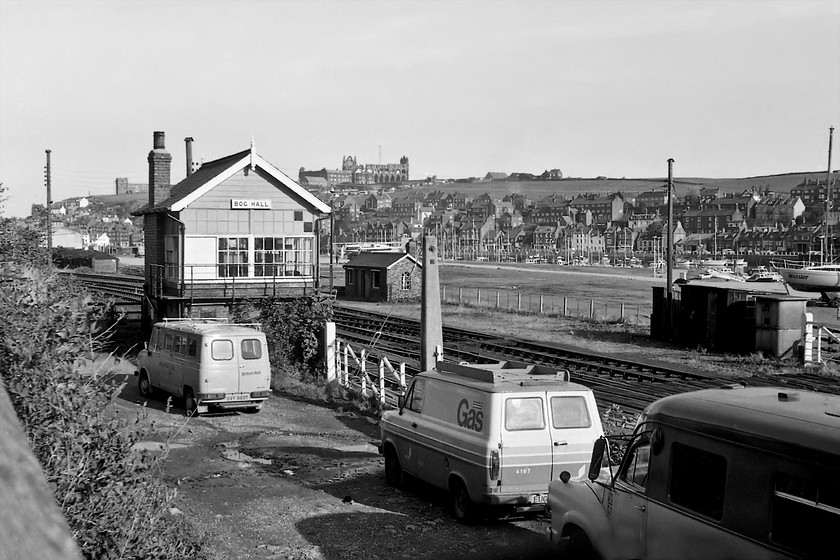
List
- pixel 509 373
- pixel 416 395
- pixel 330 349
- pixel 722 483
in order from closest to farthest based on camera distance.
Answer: pixel 722 483 → pixel 509 373 → pixel 416 395 → pixel 330 349

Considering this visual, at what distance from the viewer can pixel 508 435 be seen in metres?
11.7

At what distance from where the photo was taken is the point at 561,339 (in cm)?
4050

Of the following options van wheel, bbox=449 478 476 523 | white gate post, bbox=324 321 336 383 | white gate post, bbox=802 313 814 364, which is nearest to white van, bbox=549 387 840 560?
van wheel, bbox=449 478 476 523

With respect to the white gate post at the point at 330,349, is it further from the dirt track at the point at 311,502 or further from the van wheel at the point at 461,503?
the van wheel at the point at 461,503

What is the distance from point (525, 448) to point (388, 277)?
4970cm

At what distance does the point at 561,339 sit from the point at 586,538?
31.4m

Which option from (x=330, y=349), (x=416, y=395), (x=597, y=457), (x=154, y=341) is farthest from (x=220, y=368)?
(x=597, y=457)

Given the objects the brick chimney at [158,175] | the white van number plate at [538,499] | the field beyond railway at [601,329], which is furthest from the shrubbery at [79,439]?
the brick chimney at [158,175]

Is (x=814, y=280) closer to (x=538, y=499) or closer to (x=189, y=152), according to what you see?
(x=189, y=152)

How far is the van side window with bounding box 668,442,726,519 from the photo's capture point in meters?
7.57

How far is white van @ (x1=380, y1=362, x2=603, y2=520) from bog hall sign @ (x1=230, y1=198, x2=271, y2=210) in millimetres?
20598

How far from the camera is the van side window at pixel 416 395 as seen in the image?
1379cm

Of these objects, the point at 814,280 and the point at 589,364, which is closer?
the point at 589,364

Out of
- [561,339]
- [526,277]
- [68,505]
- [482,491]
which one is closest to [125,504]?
[68,505]
